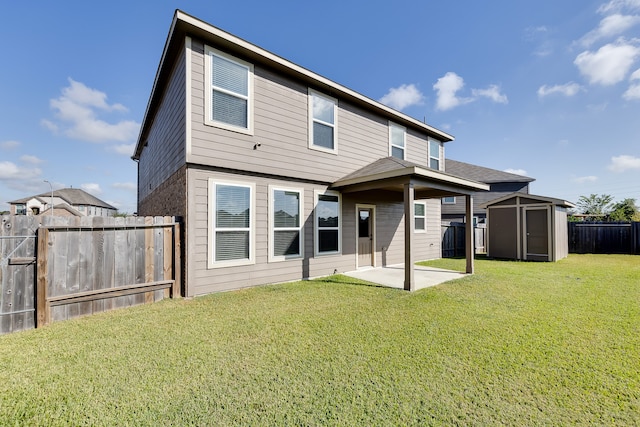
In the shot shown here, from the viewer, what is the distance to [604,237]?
12.8m

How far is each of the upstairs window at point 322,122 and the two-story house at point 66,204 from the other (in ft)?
119

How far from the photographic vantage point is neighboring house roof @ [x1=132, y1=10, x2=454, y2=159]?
16.3 ft

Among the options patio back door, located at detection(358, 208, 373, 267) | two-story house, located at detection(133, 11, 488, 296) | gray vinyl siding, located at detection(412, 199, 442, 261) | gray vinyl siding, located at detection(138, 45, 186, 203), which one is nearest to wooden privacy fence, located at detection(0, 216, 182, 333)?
two-story house, located at detection(133, 11, 488, 296)

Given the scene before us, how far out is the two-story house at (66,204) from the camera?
30672 mm

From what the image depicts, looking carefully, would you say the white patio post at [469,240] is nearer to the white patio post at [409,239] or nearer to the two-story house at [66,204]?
the white patio post at [409,239]

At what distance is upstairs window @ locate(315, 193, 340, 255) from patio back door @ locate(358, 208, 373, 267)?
1033 millimetres

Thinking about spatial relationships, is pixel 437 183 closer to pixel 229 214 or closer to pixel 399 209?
pixel 399 209

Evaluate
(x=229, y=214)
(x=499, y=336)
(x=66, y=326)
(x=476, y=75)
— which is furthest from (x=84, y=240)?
(x=476, y=75)

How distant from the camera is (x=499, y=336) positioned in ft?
11.0

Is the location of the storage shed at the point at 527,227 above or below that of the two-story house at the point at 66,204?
below

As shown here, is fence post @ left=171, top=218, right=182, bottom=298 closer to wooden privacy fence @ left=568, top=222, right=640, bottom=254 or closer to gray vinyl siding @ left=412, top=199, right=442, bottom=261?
gray vinyl siding @ left=412, top=199, right=442, bottom=261

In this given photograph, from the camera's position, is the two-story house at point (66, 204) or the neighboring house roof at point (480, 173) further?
the two-story house at point (66, 204)

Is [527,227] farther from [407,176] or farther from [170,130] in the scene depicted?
[170,130]

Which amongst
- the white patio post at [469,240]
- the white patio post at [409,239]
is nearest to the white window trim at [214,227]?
the white patio post at [409,239]
